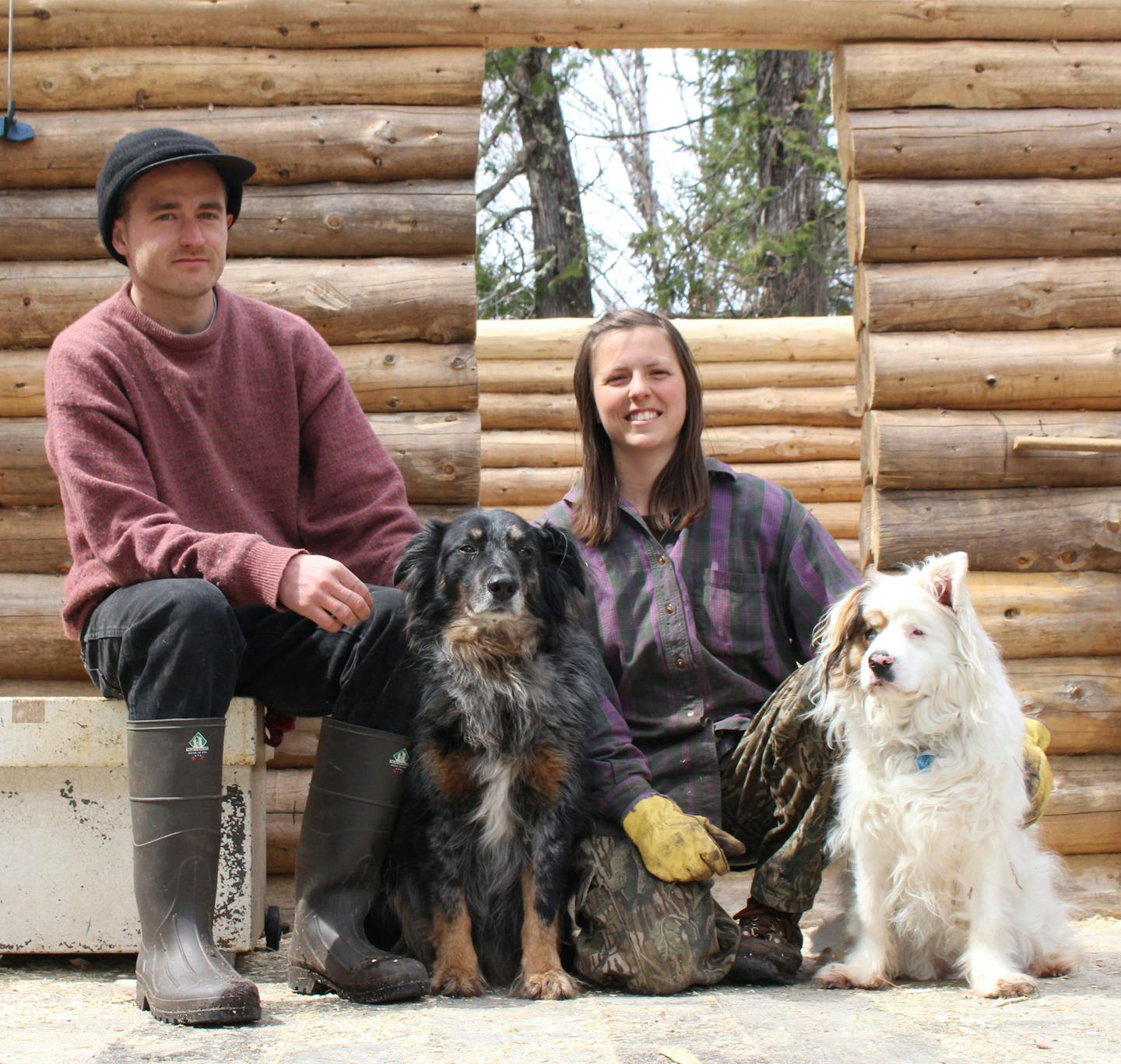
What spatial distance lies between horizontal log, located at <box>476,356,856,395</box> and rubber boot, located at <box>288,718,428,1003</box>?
20.0 feet

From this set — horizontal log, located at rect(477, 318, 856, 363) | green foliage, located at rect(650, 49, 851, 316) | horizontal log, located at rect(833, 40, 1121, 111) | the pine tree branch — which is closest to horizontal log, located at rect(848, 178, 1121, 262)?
horizontal log, located at rect(833, 40, 1121, 111)

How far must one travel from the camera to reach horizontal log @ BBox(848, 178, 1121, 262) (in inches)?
189

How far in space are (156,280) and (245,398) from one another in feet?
1.24

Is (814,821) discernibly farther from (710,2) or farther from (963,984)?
(710,2)

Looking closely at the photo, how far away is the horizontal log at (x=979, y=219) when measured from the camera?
4.80 meters

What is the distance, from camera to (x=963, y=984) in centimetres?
306

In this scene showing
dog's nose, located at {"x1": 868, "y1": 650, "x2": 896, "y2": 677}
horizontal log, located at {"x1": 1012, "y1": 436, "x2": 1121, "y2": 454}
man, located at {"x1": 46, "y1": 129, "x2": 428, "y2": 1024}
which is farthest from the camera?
horizontal log, located at {"x1": 1012, "y1": 436, "x2": 1121, "y2": 454}

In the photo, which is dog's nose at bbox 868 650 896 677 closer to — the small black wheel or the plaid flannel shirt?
the plaid flannel shirt

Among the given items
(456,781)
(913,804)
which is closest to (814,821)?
(913,804)

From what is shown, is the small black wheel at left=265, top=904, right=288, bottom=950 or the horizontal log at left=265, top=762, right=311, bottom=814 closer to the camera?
the small black wheel at left=265, top=904, right=288, bottom=950

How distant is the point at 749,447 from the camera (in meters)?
8.86

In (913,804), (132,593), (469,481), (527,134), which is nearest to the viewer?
(132,593)

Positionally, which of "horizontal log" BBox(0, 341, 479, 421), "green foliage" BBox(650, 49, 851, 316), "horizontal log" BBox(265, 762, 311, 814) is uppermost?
"green foliage" BBox(650, 49, 851, 316)

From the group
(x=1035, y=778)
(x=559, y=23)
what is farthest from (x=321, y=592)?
(x=559, y=23)
